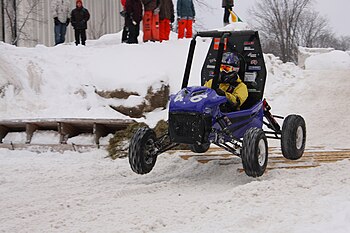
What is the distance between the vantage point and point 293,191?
5.55 meters

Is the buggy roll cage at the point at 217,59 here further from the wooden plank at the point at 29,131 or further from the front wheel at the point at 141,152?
the wooden plank at the point at 29,131

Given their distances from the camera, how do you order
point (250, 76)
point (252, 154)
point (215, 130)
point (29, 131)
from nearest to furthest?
point (252, 154)
point (215, 130)
point (250, 76)
point (29, 131)

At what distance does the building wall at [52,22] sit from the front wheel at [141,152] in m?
16.1

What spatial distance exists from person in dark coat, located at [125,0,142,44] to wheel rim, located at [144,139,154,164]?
8.32m

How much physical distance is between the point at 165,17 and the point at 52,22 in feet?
32.7

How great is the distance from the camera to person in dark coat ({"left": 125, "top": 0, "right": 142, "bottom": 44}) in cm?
1464

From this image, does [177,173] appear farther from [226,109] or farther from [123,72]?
[123,72]

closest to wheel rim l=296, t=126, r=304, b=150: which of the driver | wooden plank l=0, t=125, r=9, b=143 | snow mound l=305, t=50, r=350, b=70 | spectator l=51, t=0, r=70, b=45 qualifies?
the driver

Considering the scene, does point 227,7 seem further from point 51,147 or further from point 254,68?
point 51,147

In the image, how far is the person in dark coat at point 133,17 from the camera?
1464 centimetres

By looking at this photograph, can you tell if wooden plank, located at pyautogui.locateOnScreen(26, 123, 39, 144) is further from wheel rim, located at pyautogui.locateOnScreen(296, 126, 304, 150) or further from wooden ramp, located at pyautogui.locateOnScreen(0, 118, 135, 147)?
wheel rim, located at pyautogui.locateOnScreen(296, 126, 304, 150)

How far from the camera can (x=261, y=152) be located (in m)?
6.44

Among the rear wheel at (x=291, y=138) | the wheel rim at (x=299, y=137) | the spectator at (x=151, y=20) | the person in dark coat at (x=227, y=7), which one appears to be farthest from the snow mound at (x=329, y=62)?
the rear wheel at (x=291, y=138)

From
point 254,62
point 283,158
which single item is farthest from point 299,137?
point 254,62
